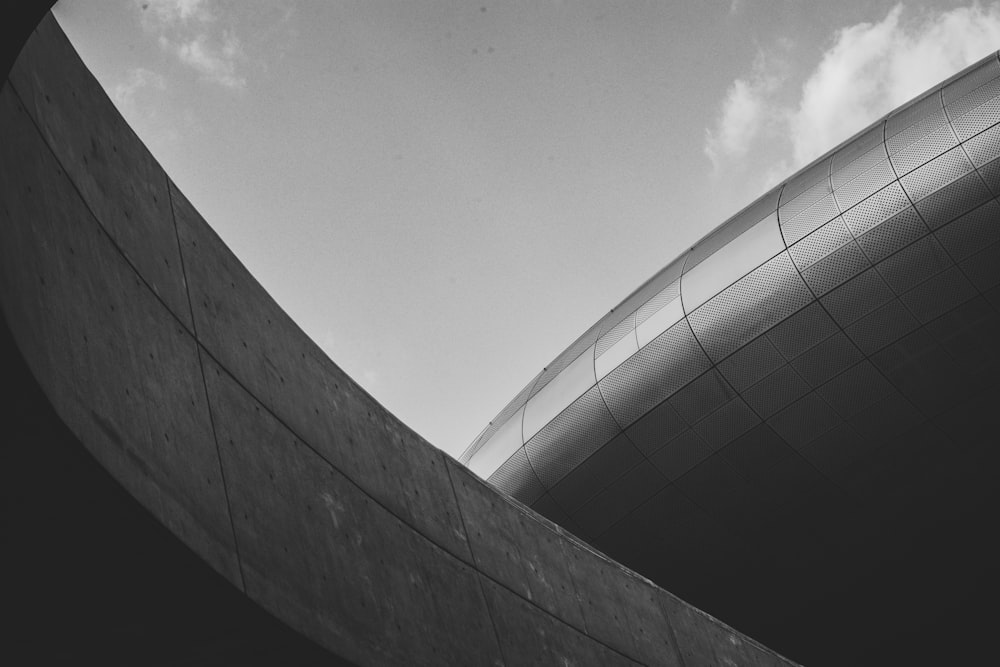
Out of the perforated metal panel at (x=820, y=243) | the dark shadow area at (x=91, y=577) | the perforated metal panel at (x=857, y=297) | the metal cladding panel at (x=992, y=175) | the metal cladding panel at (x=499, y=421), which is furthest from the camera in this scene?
the metal cladding panel at (x=499, y=421)

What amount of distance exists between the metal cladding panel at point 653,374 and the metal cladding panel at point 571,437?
0.72 feet

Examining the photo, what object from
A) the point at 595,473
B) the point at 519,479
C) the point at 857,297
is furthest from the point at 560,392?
the point at 857,297

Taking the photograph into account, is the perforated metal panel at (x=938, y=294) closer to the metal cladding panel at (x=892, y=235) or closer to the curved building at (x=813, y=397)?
the curved building at (x=813, y=397)

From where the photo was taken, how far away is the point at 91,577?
4484 millimetres

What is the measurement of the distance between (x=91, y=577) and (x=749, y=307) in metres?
10.8

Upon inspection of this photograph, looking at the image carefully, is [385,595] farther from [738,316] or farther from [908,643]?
[908,643]

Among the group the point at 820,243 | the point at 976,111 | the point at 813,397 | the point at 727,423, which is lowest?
the point at 727,423

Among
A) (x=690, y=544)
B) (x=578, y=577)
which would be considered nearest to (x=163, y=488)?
(x=578, y=577)

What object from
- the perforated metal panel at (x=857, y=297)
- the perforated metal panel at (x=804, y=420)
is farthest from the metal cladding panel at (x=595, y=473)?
the perforated metal panel at (x=857, y=297)

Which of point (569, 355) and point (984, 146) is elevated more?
point (984, 146)

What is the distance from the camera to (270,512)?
5398 millimetres

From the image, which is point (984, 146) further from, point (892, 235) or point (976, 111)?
point (892, 235)

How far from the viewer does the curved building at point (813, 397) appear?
13391 mm

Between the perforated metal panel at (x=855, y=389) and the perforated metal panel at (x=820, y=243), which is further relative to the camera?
the perforated metal panel at (x=855, y=389)
